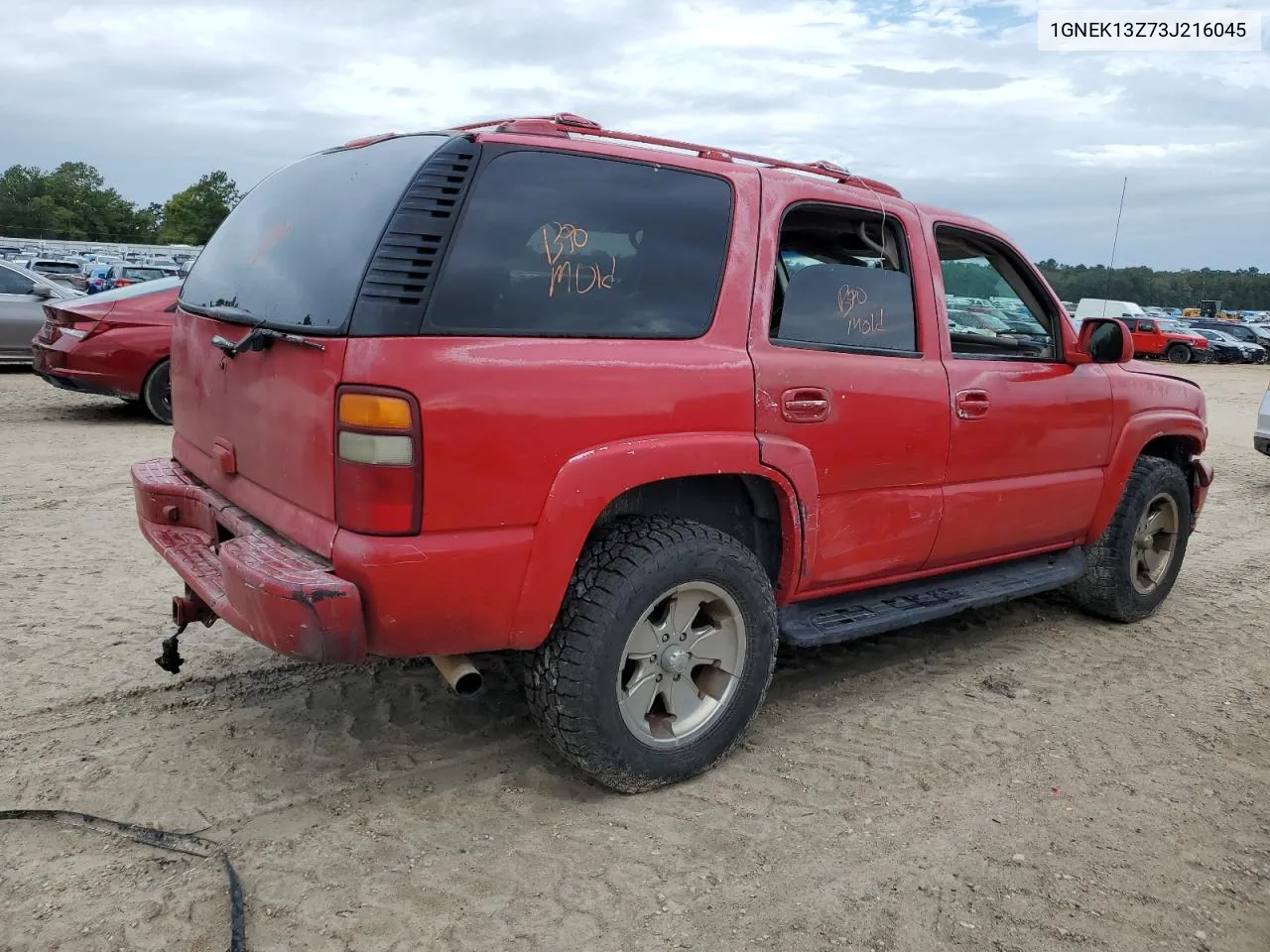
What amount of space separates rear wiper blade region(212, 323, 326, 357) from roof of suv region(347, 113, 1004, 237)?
729 mm

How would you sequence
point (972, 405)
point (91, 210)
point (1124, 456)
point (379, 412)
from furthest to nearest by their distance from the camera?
point (91, 210) → point (1124, 456) → point (972, 405) → point (379, 412)

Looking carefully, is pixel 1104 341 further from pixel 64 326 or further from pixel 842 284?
pixel 64 326

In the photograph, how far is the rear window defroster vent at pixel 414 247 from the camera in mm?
2588

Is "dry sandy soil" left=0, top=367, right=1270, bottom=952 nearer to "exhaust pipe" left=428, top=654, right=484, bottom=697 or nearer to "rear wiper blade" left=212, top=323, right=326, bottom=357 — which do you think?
"exhaust pipe" left=428, top=654, right=484, bottom=697

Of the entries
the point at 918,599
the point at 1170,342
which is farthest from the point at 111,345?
the point at 1170,342

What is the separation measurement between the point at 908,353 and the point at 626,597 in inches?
59.6

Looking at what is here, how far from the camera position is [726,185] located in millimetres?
3275

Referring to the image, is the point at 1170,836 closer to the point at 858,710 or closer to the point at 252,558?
the point at 858,710

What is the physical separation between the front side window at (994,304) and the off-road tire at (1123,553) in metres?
0.93

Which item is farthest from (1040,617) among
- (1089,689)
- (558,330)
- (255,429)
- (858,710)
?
(255,429)

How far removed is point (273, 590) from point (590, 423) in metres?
0.93

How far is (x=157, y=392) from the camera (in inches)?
366

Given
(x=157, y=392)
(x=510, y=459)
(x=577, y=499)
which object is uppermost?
(x=510, y=459)

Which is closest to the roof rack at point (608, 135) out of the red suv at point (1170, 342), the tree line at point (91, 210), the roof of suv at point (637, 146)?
the roof of suv at point (637, 146)
